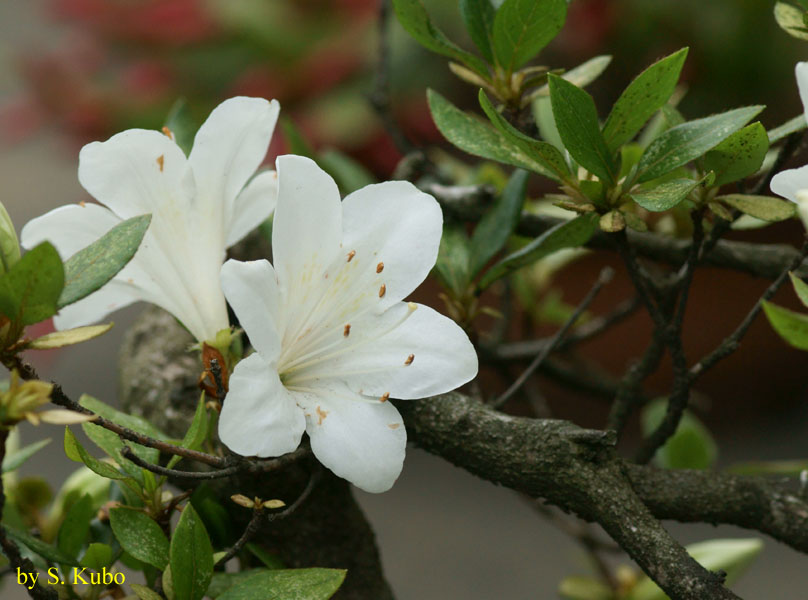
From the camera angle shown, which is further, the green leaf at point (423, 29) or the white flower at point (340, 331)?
the green leaf at point (423, 29)

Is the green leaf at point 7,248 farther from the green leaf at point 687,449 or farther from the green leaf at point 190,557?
the green leaf at point 687,449

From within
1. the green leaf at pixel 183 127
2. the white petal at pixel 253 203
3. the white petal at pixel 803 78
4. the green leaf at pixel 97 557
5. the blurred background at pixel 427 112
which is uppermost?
the white petal at pixel 803 78

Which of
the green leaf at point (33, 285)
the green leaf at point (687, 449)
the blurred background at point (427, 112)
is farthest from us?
the blurred background at point (427, 112)

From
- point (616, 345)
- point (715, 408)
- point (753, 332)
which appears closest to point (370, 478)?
point (616, 345)

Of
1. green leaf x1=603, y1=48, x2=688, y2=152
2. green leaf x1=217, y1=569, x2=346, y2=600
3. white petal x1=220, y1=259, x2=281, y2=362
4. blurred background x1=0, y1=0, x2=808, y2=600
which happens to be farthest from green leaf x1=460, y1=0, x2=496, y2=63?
blurred background x1=0, y1=0, x2=808, y2=600

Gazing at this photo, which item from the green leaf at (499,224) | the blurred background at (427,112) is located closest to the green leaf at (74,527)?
the green leaf at (499,224)

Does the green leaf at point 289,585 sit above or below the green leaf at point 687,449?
above

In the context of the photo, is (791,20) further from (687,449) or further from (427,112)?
(427,112)

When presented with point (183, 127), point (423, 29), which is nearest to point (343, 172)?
point (183, 127)
